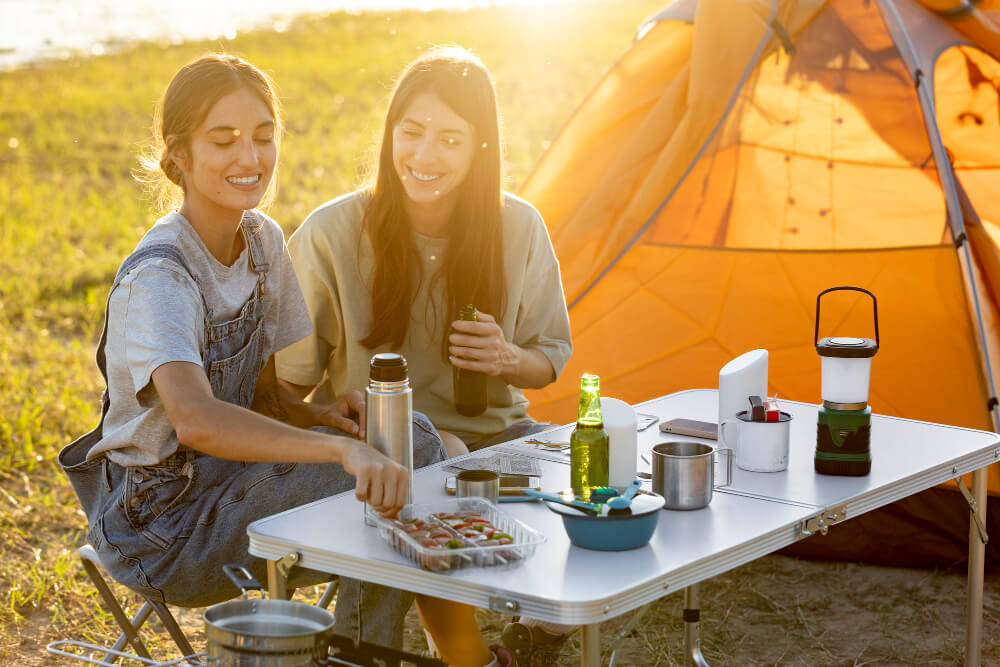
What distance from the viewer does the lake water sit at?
46.9 feet

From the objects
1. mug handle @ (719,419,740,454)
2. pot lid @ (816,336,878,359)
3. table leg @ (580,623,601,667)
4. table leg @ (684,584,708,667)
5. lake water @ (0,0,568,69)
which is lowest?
table leg @ (684,584,708,667)

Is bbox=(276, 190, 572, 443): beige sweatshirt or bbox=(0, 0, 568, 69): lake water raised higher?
bbox=(0, 0, 568, 69): lake water

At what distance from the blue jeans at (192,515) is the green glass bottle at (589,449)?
423mm

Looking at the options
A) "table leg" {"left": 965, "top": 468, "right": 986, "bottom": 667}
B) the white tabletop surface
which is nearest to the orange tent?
"table leg" {"left": 965, "top": 468, "right": 986, "bottom": 667}

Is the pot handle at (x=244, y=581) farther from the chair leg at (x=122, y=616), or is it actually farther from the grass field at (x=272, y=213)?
the grass field at (x=272, y=213)

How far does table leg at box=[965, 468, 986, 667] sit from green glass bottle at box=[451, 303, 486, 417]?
1017 millimetres

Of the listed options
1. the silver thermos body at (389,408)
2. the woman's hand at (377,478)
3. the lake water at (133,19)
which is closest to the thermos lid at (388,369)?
the silver thermos body at (389,408)

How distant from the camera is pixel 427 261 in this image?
2875 millimetres

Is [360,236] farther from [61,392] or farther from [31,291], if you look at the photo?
[31,291]

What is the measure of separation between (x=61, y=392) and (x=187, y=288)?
116 inches

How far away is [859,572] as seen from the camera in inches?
132

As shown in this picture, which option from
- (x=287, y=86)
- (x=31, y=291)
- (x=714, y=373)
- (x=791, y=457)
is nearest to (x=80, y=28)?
(x=287, y=86)

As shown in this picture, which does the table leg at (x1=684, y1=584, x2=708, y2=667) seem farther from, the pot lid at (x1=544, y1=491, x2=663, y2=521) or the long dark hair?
the pot lid at (x1=544, y1=491, x2=663, y2=521)

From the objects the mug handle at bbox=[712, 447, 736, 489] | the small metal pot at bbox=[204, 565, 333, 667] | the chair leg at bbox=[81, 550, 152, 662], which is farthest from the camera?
the chair leg at bbox=[81, 550, 152, 662]
